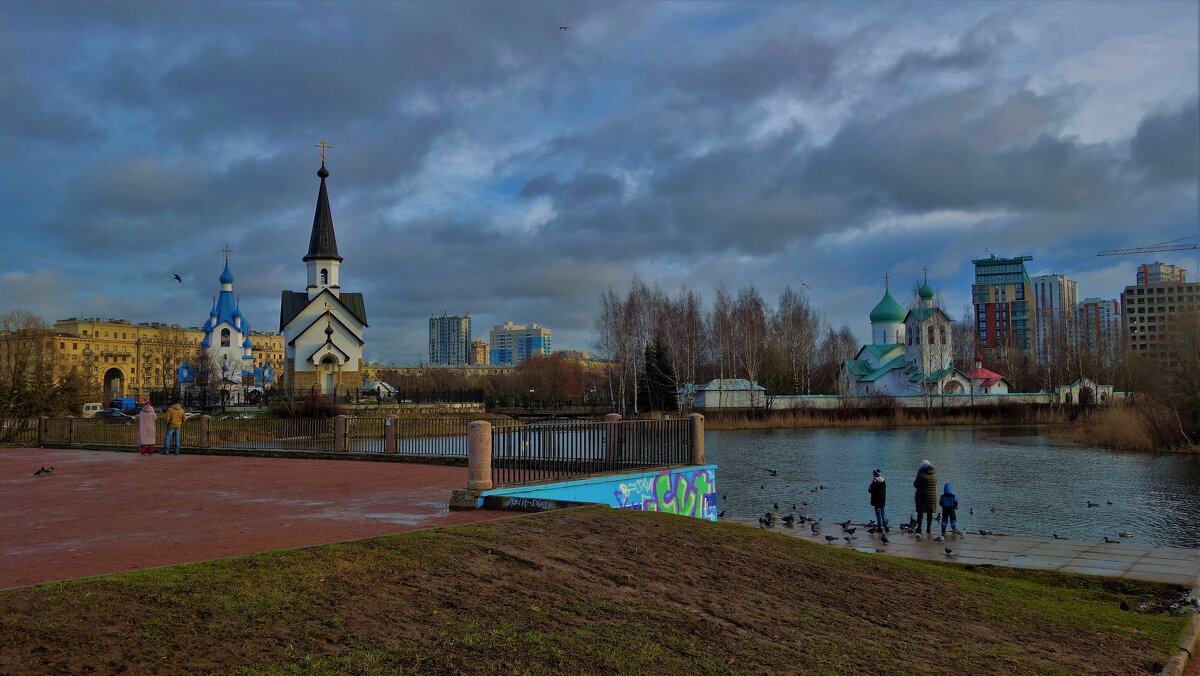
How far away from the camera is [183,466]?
23.3m

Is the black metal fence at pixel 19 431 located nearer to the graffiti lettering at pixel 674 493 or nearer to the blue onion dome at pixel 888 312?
the graffiti lettering at pixel 674 493

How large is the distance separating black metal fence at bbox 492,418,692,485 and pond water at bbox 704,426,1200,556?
571 centimetres

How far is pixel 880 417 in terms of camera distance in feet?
217

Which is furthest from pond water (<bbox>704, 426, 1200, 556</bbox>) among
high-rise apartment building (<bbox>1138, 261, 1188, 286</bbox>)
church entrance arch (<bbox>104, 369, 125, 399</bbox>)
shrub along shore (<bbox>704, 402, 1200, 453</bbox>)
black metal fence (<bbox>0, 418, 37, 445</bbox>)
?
high-rise apartment building (<bbox>1138, 261, 1188, 286</bbox>)

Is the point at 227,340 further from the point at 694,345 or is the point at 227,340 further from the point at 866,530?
the point at 866,530

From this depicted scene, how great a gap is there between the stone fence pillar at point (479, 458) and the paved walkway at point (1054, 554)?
262 inches

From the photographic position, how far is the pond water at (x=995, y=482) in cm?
2089

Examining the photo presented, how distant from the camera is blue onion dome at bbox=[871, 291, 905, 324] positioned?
310 ft

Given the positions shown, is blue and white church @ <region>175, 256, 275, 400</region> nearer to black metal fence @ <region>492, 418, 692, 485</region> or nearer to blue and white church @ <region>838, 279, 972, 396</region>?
blue and white church @ <region>838, 279, 972, 396</region>

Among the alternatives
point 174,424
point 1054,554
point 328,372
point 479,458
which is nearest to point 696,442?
point 479,458

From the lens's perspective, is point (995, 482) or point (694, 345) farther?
point (694, 345)

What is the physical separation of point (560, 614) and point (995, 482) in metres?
25.9

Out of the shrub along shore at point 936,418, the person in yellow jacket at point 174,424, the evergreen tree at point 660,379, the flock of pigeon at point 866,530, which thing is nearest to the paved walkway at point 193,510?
the person in yellow jacket at point 174,424

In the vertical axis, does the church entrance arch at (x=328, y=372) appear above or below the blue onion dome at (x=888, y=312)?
below
